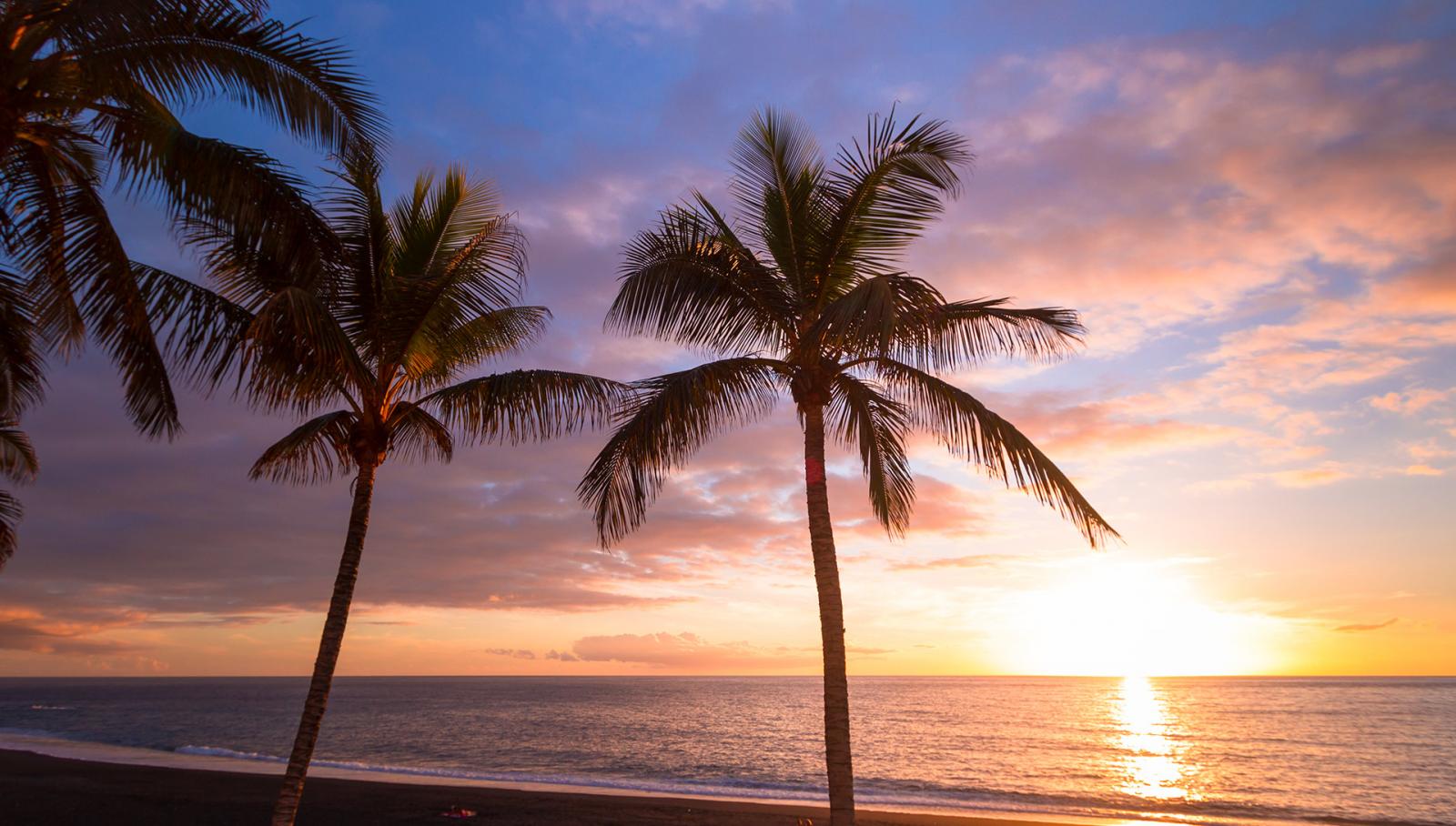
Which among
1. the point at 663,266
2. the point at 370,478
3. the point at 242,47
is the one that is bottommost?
the point at 370,478

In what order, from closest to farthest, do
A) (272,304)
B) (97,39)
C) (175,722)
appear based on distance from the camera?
(97,39) < (272,304) < (175,722)

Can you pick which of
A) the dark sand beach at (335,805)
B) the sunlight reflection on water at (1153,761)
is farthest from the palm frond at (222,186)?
the sunlight reflection on water at (1153,761)

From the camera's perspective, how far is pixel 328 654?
361 inches

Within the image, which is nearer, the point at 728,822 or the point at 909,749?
the point at 728,822

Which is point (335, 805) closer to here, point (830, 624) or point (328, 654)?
point (328, 654)

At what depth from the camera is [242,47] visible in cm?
717

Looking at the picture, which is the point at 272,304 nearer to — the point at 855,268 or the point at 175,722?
the point at 855,268

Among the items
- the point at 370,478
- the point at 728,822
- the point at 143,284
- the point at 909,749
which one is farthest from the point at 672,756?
the point at 143,284

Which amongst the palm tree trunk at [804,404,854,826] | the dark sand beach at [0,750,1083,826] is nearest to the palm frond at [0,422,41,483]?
the dark sand beach at [0,750,1083,826]

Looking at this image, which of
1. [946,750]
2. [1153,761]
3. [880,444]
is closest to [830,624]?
[880,444]

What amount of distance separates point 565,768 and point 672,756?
5643 mm

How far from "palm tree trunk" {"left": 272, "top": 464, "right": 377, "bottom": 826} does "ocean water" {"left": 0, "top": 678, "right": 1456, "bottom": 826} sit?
17610 mm

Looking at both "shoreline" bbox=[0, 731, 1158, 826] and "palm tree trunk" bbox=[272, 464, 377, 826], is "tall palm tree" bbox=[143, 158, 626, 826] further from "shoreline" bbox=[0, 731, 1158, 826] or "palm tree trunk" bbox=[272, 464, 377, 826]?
"shoreline" bbox=[0, 731, 1158, 826]

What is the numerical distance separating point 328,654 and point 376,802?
1281cm
